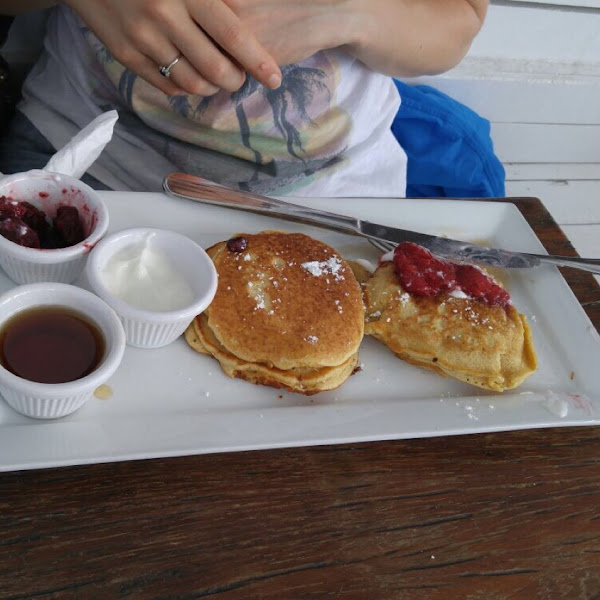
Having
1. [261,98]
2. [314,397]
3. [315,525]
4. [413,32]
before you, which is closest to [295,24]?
[261,98]

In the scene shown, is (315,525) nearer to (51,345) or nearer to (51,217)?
(51,345)

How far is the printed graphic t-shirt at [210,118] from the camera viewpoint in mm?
1337

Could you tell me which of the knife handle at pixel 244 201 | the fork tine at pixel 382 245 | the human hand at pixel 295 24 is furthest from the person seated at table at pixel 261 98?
the fork tine at pixel 382 245

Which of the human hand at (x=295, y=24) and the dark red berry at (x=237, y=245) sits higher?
the human hand at (x=295, y=24)

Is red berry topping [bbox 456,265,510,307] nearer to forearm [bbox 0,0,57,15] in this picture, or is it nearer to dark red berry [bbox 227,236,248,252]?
dark red berry [bbox 227,236,248,252]

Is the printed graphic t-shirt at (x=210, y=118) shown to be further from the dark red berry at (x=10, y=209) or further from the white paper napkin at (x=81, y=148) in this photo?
the dark red berry at (x=10, y=209)

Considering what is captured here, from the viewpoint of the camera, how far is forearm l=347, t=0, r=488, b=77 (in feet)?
4.48

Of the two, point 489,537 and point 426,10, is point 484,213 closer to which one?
point 426,10

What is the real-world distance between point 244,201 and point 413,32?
0.55m

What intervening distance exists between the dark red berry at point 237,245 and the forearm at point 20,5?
2.32 feet

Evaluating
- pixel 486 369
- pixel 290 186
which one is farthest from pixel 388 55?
pixel 486 369

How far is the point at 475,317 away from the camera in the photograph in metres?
1.21

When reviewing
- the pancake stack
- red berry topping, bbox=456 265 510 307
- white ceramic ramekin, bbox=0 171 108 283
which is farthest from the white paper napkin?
red berry topping, bbox=456 265 510 307

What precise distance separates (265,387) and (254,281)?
0.63 ft
